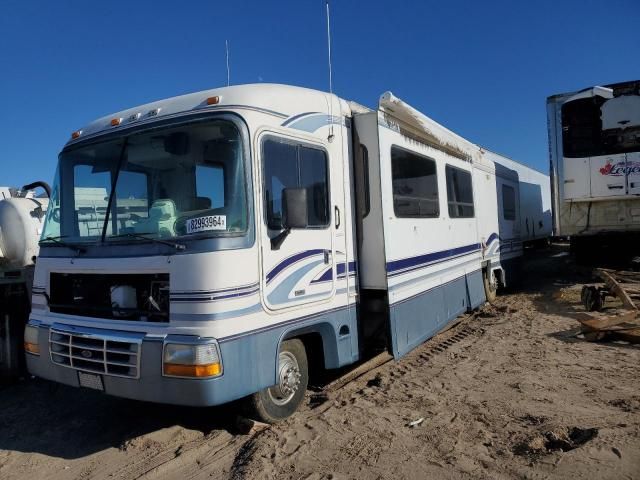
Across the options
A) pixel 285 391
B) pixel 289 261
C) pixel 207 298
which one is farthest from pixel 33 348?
pixel 289 261

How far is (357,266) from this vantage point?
204 inches

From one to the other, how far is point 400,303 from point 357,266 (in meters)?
0.68

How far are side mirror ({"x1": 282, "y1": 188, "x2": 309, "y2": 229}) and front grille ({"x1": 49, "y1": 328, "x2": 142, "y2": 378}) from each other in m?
1.41

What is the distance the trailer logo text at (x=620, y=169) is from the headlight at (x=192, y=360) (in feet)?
29.3

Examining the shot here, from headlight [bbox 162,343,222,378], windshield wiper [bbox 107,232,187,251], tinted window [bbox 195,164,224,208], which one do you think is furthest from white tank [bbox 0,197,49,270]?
headlight [bbox 162,343,222,378]

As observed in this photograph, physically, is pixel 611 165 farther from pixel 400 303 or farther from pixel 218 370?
pixel 218 370

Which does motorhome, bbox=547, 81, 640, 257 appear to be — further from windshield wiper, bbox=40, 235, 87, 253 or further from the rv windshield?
windshield wiper, bbox=40, 235, 87, 253

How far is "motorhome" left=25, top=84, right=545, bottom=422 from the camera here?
362 cm

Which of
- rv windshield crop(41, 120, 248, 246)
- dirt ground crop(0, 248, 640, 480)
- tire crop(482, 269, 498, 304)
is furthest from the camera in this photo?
tire crop(482, 269, 498, 304)

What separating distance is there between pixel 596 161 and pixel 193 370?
359 inches

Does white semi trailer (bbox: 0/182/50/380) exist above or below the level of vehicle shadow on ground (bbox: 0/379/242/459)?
above

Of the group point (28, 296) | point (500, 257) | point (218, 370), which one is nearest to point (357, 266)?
point (218, 370)

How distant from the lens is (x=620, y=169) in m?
9.59

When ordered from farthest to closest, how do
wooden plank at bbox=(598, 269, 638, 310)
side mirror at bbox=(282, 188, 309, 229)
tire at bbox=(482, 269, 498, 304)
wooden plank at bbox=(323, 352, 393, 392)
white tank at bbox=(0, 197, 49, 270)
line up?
tire at bbox=(482, 269, 498, 304) → wooden plank at bbox=(598, 269, 638, 310) → white tank at bbox=(0, 197, 49, 270) → wooden plank at bbox=(323, 352, 393, 392) → side mirror at bbox=(282, 188, 309, 229)
